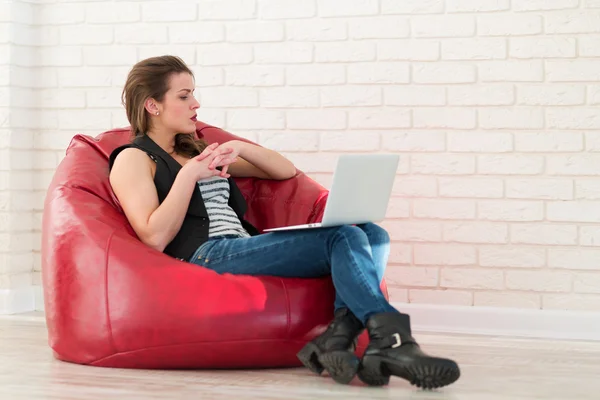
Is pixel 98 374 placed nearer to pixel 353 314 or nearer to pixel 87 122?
pixel 353 314

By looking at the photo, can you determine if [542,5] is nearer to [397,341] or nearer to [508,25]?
[508,25]

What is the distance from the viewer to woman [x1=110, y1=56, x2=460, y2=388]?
8.77ft

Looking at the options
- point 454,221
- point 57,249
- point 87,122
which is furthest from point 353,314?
point 87,122

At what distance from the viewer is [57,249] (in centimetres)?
311

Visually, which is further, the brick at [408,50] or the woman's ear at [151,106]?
the brick at [408,50]

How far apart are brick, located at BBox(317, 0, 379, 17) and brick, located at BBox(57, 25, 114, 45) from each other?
104 cm

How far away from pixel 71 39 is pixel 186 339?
83.2 inches

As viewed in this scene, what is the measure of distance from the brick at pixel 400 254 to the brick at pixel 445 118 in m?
0.52

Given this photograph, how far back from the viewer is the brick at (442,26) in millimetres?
3959


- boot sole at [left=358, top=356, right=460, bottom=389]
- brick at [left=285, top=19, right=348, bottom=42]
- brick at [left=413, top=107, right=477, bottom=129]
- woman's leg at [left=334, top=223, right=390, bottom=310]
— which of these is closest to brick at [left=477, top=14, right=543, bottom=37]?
brick at [left=413, top=107, right=477, bottom=129]

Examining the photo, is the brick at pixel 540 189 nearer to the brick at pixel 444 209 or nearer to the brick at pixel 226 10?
the brick at pixel 444 209

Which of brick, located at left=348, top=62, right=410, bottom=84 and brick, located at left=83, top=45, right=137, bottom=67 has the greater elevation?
brick, located at left=83, top=45, right=137, bottom=67

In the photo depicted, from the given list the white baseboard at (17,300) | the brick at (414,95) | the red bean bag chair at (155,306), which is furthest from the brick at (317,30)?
the white baseboard at (17,300)

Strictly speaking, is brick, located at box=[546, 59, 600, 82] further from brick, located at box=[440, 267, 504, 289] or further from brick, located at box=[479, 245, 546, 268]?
brick, located at box=[440, 267, 504, 289]
